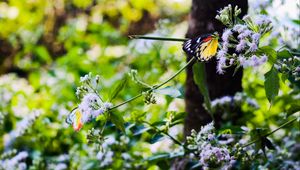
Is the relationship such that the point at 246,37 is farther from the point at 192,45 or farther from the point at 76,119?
the point at 76,119

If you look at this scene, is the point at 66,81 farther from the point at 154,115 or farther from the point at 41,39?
the point at 41,39

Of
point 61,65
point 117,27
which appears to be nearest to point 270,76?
point 61,65

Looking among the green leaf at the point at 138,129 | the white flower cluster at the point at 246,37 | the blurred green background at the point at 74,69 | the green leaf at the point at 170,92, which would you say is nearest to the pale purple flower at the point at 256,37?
the white flower cluster at the point at 246,37

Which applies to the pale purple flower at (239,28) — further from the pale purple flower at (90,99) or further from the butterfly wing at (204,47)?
the pale purple flower at (90,99)

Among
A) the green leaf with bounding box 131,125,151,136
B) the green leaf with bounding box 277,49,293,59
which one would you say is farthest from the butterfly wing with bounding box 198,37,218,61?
the green leaf with bounding box 131,125,151,136

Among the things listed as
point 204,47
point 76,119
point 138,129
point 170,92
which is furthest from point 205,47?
point 138,129

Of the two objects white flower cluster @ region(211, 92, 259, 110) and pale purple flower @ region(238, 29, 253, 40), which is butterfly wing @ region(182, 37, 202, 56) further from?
white flower cluster @ region(211, 92, 259, 110)
